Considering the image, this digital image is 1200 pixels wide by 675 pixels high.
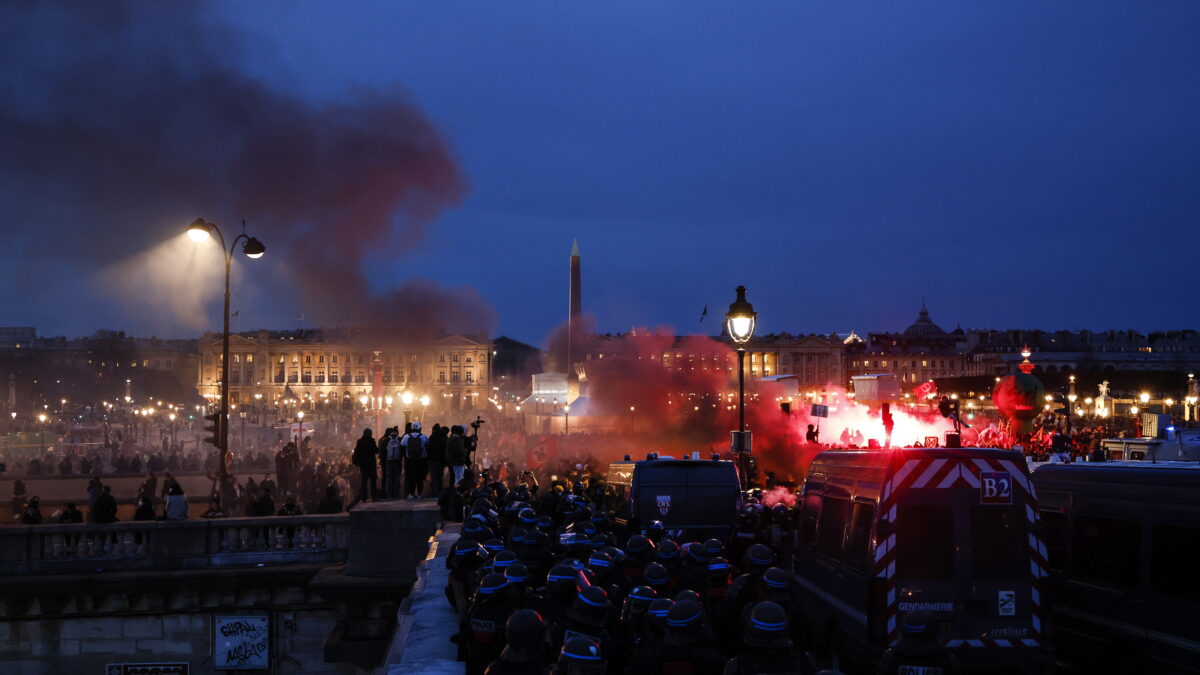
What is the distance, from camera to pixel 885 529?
→ 700cm

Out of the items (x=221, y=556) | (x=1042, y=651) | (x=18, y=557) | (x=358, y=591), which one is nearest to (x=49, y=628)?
(x=18, y=557)

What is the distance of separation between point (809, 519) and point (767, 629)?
4610mm

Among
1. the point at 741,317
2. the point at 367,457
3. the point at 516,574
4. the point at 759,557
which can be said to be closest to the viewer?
the point at 516,574

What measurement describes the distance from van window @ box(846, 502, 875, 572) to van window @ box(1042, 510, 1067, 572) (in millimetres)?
1946

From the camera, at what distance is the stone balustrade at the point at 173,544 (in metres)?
15.0

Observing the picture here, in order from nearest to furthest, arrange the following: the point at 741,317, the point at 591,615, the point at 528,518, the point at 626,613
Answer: the point at 591,615, the point at 626,613, the point at 528,518, the point at 741,317

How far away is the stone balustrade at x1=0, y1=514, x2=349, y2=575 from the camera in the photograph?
15.0 metres

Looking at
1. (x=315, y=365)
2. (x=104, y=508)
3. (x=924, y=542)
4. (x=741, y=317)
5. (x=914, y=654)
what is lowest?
(x=104, y=508)

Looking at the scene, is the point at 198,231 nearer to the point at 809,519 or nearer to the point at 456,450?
the point at 456,450

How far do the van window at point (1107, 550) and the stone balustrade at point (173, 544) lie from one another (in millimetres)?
10812

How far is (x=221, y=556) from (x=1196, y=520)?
13.1 metres

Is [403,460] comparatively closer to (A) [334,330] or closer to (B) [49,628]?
(B) [49,628]

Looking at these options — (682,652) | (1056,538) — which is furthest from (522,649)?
(1056,538)

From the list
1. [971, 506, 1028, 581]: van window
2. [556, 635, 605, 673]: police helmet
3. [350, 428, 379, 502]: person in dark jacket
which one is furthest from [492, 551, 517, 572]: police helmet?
[350, 428, 379, 502]: person in dark jacket
